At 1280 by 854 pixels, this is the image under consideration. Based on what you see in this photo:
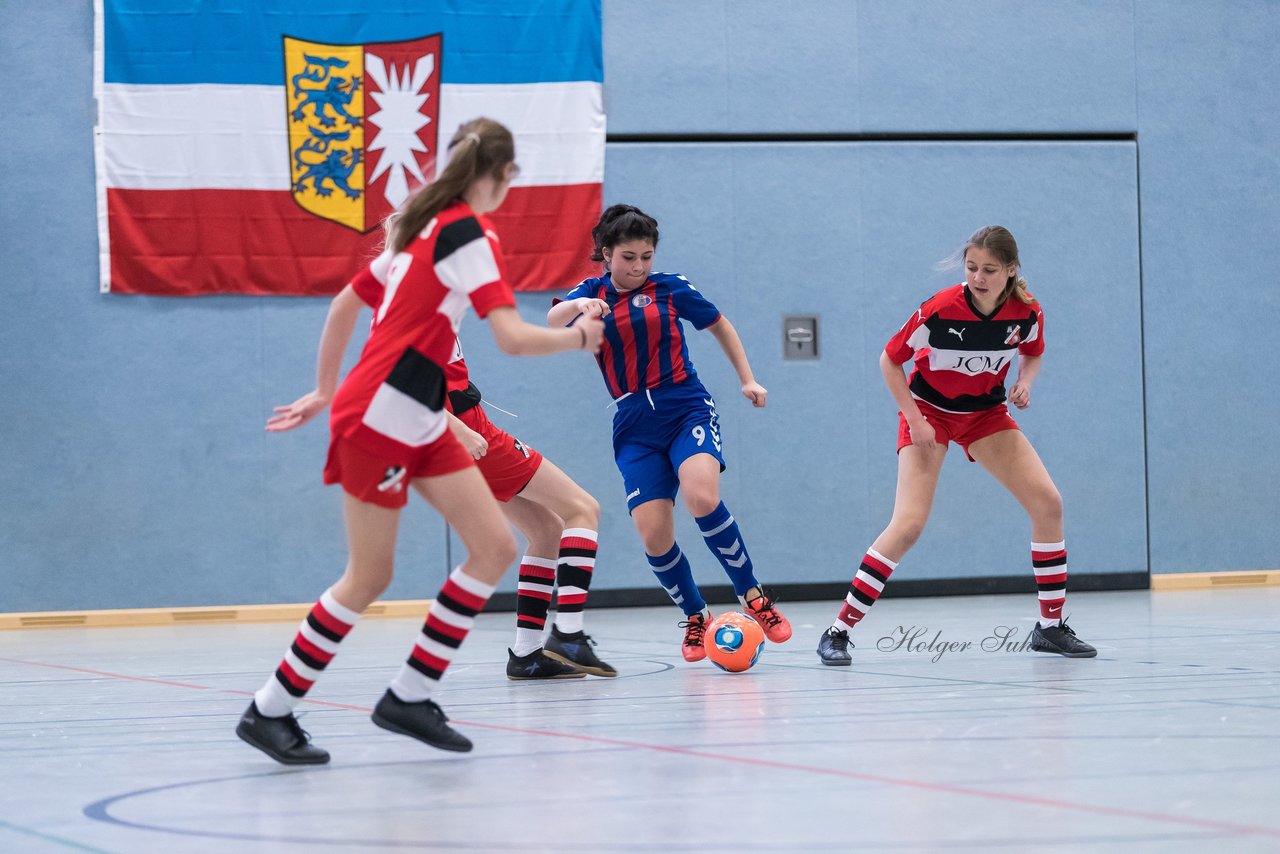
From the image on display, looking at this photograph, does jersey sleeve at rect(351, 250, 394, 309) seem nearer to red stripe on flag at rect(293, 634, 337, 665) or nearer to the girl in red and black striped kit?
red stripe on flag at rect(293, 634, 337, 665)

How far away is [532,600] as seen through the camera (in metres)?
5.36

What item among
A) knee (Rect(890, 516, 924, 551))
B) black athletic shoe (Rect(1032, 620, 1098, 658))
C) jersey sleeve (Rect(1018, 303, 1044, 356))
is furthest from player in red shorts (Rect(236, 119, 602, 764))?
black athletic shoe (Rect(1032, 620, 1098, 658))

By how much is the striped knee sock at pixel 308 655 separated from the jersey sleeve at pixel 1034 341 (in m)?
3.27

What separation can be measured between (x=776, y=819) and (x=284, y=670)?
143 cm

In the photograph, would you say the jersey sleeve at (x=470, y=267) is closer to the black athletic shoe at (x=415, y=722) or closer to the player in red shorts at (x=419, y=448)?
the player in red shorts at (x=419, y=448)

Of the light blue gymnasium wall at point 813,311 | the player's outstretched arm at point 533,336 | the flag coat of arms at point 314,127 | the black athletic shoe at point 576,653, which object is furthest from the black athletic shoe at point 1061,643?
the flag coat of arms at point 314,127

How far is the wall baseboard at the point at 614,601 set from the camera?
903 centimetres

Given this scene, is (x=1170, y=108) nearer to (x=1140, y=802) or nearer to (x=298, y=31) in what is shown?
(x=298, y=31)

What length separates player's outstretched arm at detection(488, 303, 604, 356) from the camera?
349cm

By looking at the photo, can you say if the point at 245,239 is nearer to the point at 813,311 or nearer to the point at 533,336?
the point at 813,311

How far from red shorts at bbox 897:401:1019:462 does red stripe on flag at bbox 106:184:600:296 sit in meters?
4.09

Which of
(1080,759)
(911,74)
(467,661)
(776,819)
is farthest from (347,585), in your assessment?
(911,74)

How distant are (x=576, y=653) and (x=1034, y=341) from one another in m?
2.28

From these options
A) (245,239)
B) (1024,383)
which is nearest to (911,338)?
(1024,383)
